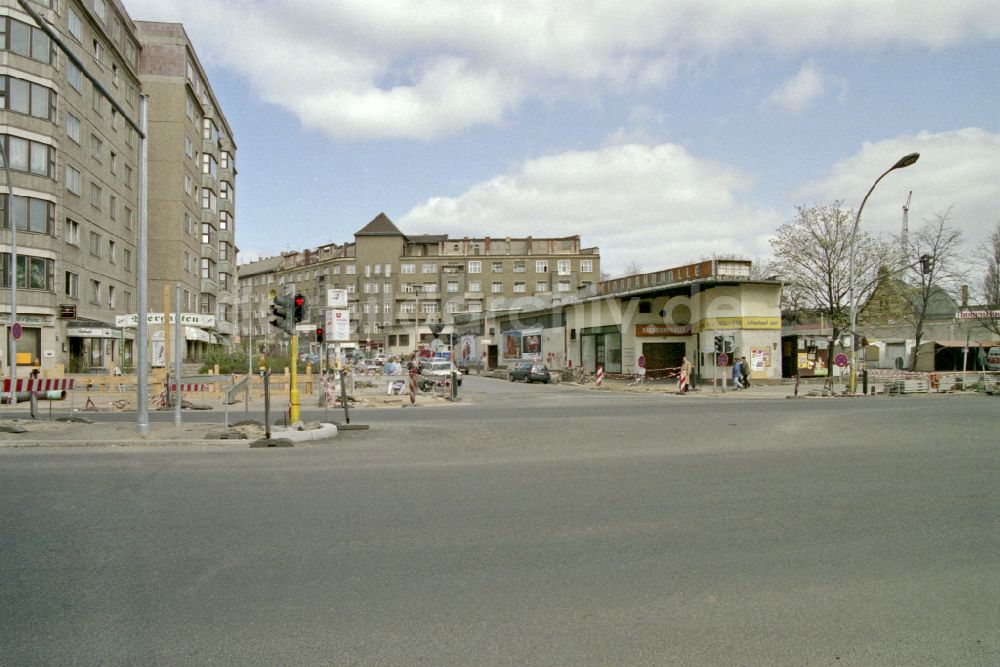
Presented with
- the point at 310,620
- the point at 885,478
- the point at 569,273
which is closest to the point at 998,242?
the point at 569,273

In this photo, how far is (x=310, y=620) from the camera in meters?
4.37

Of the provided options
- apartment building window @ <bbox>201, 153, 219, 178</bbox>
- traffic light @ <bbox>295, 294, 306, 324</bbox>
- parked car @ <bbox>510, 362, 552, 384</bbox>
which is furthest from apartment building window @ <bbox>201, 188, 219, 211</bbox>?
traffic light @ <bbox>295, 294, 306, 324</bbox>

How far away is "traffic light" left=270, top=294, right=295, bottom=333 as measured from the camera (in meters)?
15.7

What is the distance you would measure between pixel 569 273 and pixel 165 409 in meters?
74.1

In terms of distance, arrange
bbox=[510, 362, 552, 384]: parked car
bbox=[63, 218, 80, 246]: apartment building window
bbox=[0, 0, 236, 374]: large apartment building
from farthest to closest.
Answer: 1. bbox=[510, 362, 552, 384]: parked car
2. bbox=[63, 218, 80, 246]: apartment building window
3. bbox=[0, 0, 236, 374]: large apartment building

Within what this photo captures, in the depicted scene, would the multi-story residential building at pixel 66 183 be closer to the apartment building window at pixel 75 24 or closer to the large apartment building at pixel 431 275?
the apartment building window at pixel 75 24

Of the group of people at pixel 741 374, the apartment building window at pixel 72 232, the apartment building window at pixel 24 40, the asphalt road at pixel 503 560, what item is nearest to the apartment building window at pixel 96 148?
the apartment building window at pixel 72 232

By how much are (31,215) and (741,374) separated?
117 feet

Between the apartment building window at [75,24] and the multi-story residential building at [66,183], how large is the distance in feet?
0.19

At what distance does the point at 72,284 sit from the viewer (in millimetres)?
37906

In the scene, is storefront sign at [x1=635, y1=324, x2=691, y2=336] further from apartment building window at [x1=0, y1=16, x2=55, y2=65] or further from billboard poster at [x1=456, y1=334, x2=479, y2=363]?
apartment building window at [x1=0, y1=16, x2=55, y2=65]

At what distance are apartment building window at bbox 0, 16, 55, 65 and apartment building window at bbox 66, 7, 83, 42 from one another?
8.58ft

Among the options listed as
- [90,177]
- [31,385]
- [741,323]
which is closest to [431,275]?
[90,177]

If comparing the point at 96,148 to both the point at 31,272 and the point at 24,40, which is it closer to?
the point at 24,40
